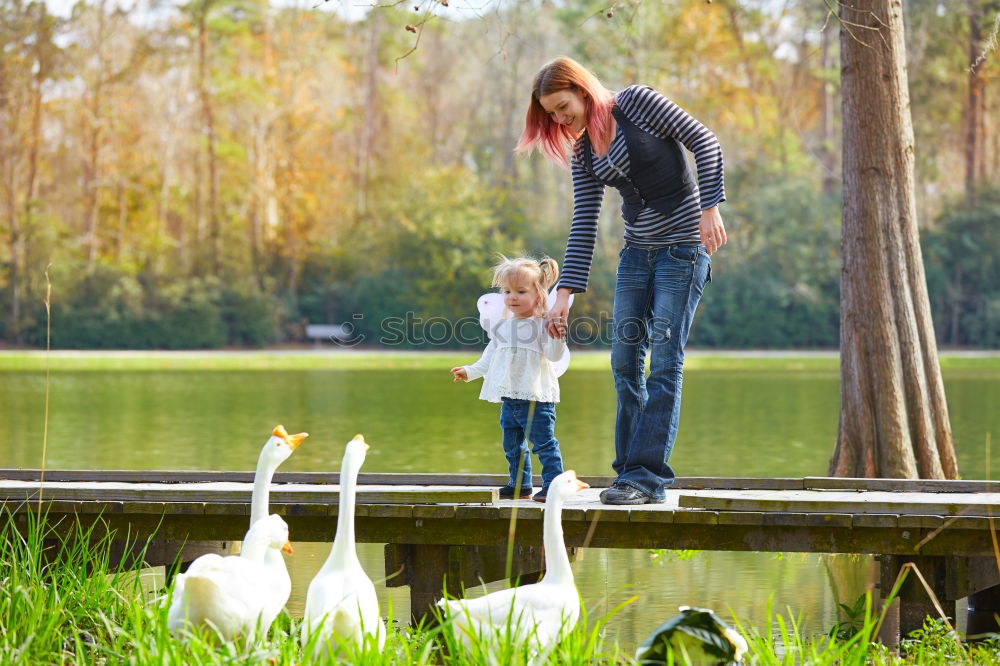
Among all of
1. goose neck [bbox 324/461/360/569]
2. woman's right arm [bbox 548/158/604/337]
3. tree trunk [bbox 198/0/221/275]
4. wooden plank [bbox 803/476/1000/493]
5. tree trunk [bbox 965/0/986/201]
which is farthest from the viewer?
tree trunk [bbox 198/0/221/275]

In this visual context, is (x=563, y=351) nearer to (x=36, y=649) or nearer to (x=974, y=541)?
(x=974, y=541)

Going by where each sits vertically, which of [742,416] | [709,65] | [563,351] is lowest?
[742,416]

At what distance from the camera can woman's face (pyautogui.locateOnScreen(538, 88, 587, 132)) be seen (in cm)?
475

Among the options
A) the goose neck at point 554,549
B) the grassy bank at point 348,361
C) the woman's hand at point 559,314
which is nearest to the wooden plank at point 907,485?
the woman's hand at point 559,314

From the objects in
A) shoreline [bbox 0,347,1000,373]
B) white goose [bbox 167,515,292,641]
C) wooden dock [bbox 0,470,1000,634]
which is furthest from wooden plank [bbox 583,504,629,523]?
shoreline [bbox 0,347,1000,373]

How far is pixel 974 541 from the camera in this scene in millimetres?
4816

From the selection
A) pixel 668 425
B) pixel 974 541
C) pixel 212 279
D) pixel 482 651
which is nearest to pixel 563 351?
pixel 668 425

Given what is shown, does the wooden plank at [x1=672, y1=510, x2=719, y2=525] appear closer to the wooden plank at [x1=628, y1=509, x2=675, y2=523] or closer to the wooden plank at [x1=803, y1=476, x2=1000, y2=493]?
the wooden plank at [x1=628, y1=509, x2=675, y2=523]

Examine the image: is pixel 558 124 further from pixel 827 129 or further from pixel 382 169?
pixel 382 169

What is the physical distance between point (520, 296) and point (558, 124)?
87 cm

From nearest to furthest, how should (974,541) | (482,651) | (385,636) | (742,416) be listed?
1. (482,651)
2. (385,636)
3. (974,541)
4. (742,416)

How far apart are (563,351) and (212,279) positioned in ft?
104

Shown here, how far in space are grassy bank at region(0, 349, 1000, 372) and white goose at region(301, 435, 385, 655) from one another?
80.6ft

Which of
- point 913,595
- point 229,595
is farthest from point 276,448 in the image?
point 913,595
